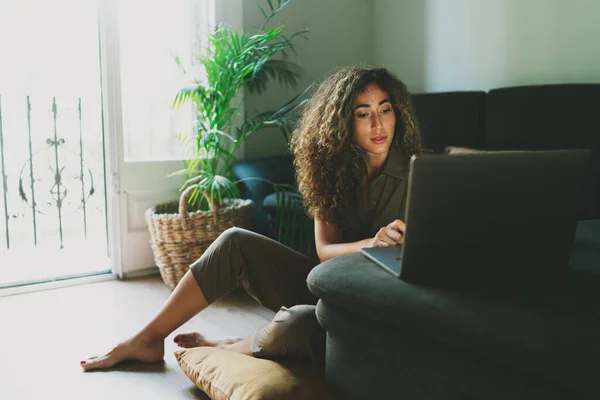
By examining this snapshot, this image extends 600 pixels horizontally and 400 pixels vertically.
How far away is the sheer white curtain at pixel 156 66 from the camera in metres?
2.74

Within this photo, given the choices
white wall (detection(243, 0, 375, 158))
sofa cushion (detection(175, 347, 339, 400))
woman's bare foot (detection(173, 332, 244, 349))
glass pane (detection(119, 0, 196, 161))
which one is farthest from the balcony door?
sofa cushion (detection(175, 347, 339, 400))

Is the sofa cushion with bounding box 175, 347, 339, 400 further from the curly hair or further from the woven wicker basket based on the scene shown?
the woven wicker basket

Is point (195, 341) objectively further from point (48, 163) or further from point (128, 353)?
point (48, 163)

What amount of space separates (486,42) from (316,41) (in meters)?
0.99

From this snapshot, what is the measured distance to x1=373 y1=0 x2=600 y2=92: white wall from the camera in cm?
252

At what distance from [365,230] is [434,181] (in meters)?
0.60

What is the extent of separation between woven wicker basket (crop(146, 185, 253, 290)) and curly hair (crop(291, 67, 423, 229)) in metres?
0.97

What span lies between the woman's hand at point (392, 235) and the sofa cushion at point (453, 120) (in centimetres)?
150

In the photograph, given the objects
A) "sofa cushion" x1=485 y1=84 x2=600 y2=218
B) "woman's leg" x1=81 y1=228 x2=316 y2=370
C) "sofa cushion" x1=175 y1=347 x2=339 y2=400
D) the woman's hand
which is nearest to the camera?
the woman's hand

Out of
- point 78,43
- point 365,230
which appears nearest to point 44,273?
point 78,43

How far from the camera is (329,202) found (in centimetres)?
155

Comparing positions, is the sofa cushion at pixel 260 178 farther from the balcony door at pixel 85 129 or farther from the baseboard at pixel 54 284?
the baseboard at pixel 54 284

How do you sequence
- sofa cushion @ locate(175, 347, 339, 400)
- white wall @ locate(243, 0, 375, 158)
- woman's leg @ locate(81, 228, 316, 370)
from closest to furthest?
sofa cushion @ locate(175, 347, 339, 400), woman's leg @ locate(81, 228, 316, 370), white wall @ locate(243, 0, 375, 158)

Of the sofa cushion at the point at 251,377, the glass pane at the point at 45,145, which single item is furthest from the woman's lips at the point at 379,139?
the glass pane at the point at 45,145
